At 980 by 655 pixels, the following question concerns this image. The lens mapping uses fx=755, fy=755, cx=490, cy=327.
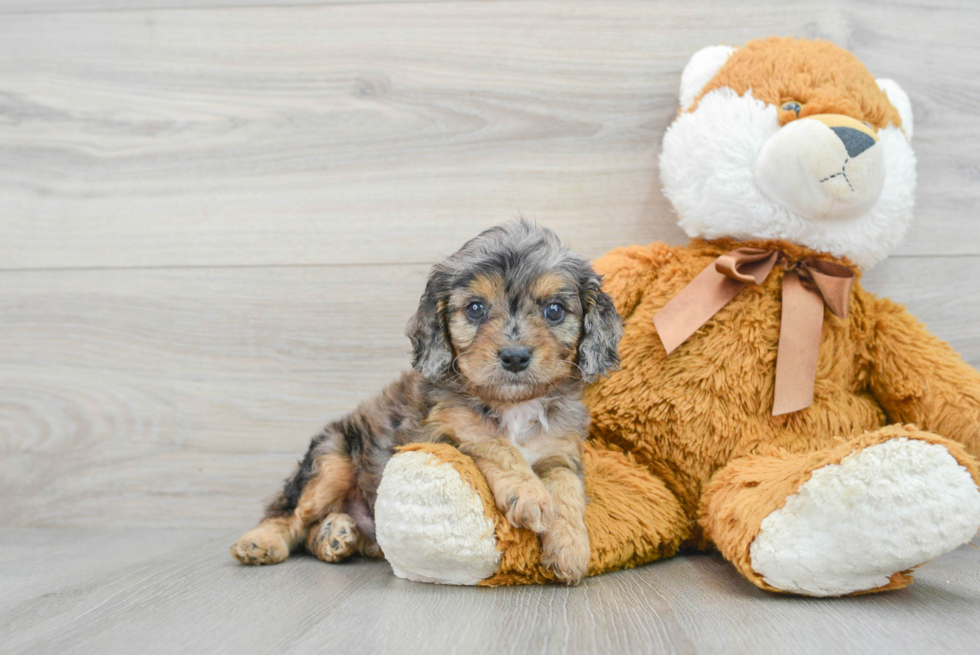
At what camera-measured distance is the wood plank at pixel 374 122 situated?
2512 millimetres

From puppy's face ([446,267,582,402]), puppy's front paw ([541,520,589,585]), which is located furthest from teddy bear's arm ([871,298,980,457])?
puppy's front paw ([541,520,589,585])

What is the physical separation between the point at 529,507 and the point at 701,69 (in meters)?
1.44

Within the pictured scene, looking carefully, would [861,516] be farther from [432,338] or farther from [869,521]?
[432,338]

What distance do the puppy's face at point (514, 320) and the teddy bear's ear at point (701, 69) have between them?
29.4 inches

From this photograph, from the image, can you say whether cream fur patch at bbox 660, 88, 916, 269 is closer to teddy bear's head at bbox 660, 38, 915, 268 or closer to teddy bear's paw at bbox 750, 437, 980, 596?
teddy bear's head at bbox 660, 38, 915, 268

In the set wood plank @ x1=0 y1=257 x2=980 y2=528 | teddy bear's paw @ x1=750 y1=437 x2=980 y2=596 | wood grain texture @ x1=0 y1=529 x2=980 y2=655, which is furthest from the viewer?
wood plank @ x1=0 y1=257 x2=980 y2=528

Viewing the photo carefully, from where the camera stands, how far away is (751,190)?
6.72 feet

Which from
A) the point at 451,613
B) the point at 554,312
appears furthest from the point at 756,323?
the point at 451,613

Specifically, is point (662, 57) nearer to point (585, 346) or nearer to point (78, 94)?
point (585, 346)

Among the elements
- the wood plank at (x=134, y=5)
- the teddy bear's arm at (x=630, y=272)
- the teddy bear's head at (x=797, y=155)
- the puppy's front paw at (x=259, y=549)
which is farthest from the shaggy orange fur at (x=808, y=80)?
the puppy's front paw at (x=259, y=549)

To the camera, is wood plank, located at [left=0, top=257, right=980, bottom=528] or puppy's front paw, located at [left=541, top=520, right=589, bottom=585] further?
wood plank, located at [left=0, top=257, right=980, bottom=528]

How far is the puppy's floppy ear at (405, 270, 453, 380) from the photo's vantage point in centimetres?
184

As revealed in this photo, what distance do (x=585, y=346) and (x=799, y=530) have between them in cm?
62

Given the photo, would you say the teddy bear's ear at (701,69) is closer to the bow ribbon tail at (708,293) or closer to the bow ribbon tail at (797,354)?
the bow ribbon tail at (708,293)
